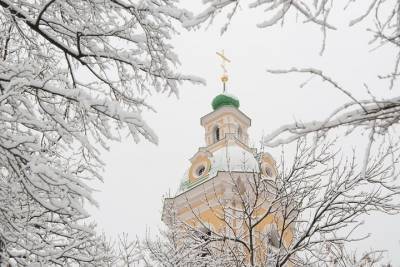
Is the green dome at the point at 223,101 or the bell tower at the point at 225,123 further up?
the green dome at the point at 223,101

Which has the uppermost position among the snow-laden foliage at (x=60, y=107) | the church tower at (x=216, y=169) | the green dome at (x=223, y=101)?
the green dome at (x=223, y=101)

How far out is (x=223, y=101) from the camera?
89.2ft

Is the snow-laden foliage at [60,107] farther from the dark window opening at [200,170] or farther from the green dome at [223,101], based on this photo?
the green dome at [223,101]

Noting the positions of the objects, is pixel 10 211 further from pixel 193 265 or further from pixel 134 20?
pixel 193 265

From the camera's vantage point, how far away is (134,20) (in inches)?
188

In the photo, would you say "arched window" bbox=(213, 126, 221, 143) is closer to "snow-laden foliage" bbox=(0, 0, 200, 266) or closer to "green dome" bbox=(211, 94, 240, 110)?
"green dome" bbox=(211, 94, 240, 110)

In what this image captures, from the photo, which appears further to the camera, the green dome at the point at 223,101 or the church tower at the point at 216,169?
the green dome at the point at 223,101

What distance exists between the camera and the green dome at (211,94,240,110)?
27198 mm

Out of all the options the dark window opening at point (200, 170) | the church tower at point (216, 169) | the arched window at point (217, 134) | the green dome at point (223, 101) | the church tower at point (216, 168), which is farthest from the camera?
the green dome at point (223, 101)

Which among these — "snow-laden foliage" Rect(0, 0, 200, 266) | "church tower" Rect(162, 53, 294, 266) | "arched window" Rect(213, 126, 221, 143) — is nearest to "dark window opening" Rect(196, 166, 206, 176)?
"church tower" Rect(162, 53, 294, 266)

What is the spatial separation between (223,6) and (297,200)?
6.02 metres

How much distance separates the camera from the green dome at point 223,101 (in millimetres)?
27198

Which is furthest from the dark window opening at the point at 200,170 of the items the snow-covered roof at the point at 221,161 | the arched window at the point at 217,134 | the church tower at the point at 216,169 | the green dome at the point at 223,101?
the green dome at the point at 223,101

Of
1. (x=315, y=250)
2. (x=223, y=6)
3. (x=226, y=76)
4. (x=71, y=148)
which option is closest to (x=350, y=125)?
(x=223, y=6)
